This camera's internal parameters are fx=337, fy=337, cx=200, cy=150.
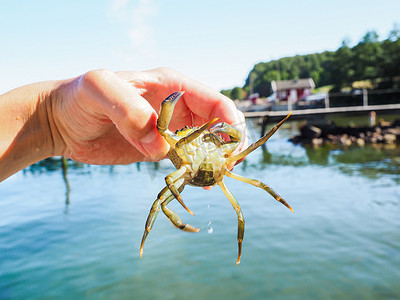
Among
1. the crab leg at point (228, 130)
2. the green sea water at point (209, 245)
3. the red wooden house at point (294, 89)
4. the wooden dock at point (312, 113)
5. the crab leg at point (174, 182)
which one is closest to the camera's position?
the crab leg at point (174, 182)

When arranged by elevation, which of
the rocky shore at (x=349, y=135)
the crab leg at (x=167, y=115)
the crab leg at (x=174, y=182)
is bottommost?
the rocky shore at (x=349, y=135)

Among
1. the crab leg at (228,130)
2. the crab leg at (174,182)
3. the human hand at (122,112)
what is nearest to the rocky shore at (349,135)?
the human hand at (122,112)

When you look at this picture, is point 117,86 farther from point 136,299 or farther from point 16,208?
point 16,208

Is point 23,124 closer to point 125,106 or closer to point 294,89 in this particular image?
point 125,106

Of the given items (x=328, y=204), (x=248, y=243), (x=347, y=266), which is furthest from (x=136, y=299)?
(x=328, y=204)

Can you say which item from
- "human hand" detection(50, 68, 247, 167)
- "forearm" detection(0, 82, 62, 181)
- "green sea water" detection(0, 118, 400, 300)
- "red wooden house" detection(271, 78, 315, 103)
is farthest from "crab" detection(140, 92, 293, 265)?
"red wooden house" detection(271, 78, 315, 103)

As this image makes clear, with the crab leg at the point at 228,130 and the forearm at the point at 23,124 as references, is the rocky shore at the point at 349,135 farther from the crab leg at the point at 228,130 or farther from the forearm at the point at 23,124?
the forearm at the point at 23,124

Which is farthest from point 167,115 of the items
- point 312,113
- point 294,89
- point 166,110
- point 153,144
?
point 294,89
